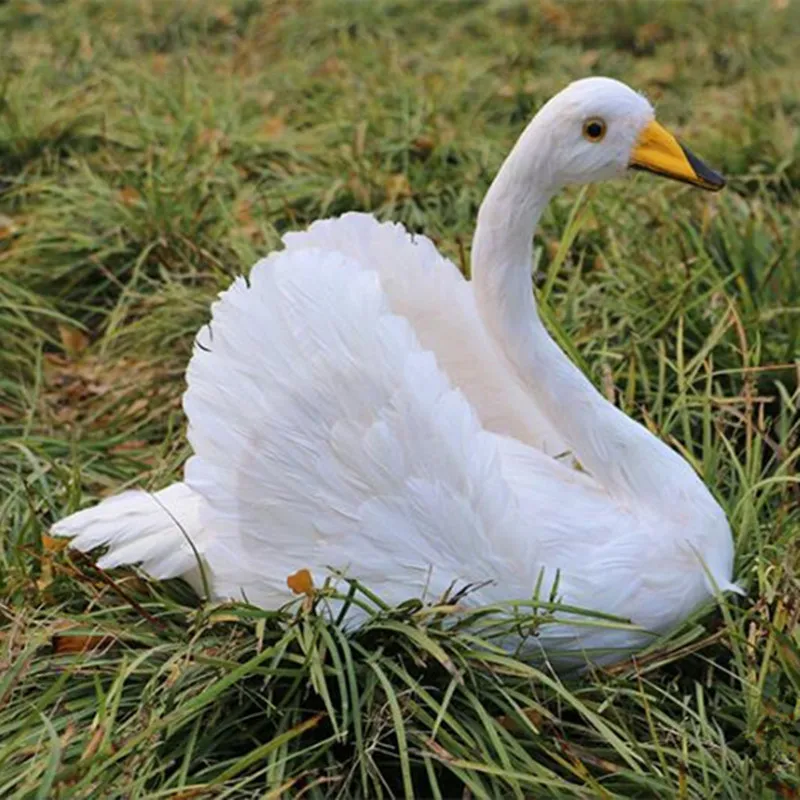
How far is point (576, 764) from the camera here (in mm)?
2457

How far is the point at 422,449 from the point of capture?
2533 mm

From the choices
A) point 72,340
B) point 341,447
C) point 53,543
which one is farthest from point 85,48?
Answer: point 341,447

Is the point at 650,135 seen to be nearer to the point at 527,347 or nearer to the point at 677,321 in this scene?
the point at 527,347

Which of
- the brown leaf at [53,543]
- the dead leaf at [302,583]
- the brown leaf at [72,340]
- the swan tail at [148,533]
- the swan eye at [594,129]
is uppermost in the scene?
the swan eye at [594,129]

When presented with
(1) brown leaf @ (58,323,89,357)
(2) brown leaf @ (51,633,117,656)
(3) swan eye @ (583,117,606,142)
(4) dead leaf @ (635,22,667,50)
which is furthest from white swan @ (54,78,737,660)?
(4) dead leaf @ (635,22,667,50)

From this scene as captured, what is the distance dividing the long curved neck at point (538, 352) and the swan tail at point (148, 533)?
0.71 meters

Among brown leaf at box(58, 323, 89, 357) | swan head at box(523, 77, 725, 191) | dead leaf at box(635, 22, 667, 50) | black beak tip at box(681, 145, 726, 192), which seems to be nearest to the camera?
swan head at box(523, 77, 725, 191)

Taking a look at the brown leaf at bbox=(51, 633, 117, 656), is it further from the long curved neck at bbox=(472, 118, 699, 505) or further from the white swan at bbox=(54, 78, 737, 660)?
the long curved neck at bbox=(472, 118, 699, 505)

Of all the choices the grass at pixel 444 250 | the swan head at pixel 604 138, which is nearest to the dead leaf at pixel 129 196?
the grass at pixel 444 250

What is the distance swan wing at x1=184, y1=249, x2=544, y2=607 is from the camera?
253 centimetres

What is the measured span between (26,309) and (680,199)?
204 cm

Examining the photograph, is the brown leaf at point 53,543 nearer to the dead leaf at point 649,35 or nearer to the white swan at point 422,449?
the white swan at point 422,449

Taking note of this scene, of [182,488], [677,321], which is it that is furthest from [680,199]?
[182,488]

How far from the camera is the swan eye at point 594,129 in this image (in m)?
2.70
